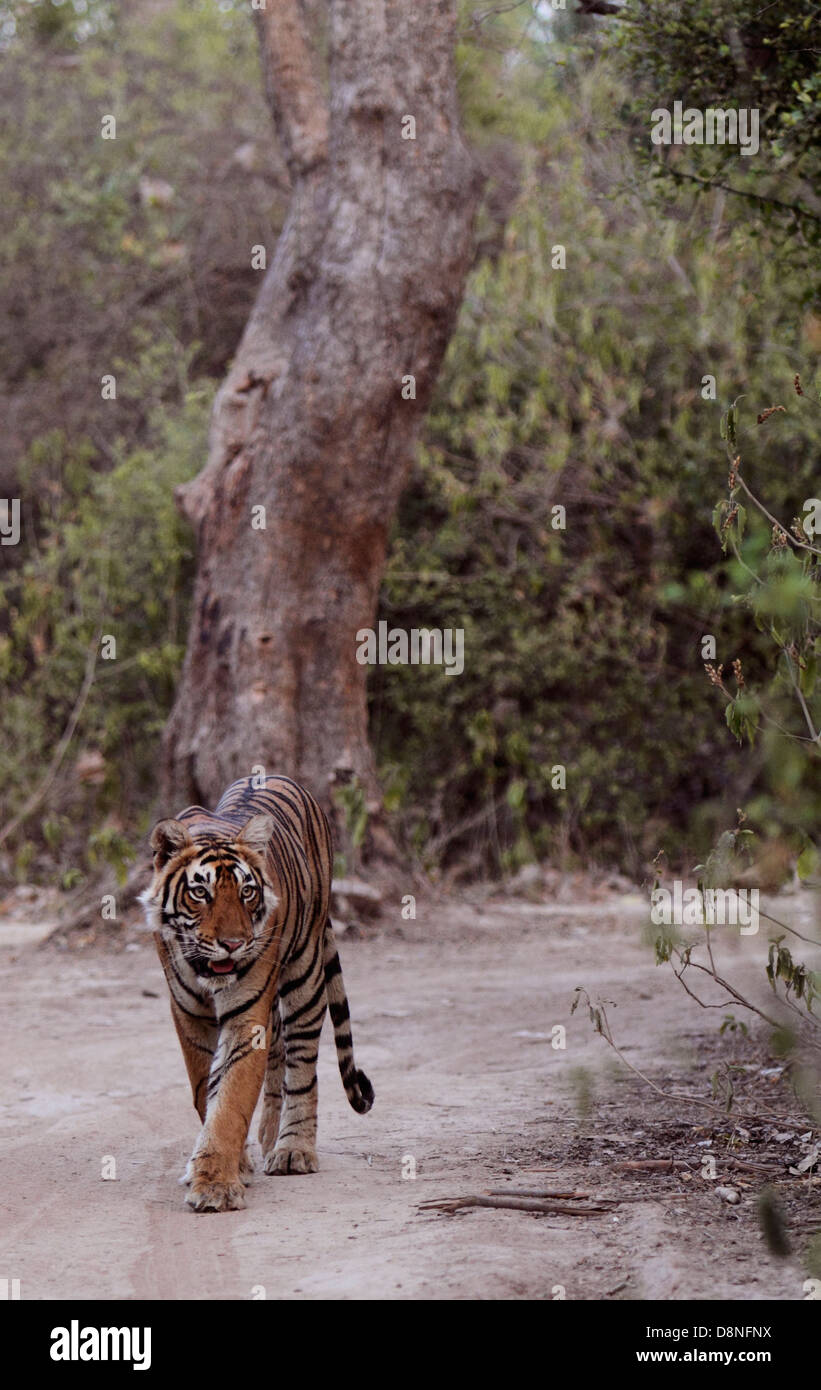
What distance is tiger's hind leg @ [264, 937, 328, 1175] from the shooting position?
539 cm

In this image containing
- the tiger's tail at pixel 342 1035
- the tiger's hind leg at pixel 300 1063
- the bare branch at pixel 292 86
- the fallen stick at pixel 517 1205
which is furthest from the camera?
the bare branch at pixel 292 86

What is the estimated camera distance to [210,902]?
16.5 feet

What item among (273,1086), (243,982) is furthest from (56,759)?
(243,982)

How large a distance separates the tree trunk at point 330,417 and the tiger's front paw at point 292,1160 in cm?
555

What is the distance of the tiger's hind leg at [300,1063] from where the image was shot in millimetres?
5395

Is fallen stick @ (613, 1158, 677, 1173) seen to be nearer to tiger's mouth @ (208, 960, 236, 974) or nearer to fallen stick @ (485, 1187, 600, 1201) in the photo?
fallen stick @ (485, 1187, 600, 1201)

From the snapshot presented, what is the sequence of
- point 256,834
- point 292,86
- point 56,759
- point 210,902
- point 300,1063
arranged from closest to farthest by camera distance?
point 210,902
point 256,834
point 300,1063
point 292,86
point 56,759

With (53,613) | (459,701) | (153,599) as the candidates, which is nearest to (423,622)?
(459,701)

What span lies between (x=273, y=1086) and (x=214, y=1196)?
1.03 meters

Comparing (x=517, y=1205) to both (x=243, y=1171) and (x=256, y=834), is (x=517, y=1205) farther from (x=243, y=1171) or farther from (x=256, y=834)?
(x=256, y=834)

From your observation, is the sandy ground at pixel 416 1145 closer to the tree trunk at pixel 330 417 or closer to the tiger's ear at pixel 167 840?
the tiger's ear at pixel 167 840

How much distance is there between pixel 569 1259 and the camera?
4090 millimetres

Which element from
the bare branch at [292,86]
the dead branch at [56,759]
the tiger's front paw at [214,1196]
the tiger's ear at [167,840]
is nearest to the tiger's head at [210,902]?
the tiger's ear at [167,840]
